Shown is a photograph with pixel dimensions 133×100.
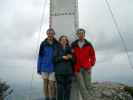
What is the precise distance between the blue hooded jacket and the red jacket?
590 mm

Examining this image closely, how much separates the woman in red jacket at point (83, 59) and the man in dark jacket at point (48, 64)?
1.96 ft

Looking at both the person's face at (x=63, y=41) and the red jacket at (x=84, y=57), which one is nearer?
the person's face at (x=63, y=41)

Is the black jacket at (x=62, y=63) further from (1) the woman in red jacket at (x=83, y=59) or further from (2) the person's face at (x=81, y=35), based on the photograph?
(2) the person's face at (x=81, y=35)

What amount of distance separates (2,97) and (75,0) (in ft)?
19.0

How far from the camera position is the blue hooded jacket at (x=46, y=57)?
10430 mm

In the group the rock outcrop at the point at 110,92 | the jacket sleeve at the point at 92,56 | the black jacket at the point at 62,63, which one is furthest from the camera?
the rock outcrop at the point at 110,92

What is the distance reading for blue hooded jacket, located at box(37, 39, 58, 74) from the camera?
10430 millimetres

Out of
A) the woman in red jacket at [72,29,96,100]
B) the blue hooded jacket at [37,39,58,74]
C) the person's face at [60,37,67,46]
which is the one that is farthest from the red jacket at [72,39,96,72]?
the blue hooded jacket at [37,39,58,74]

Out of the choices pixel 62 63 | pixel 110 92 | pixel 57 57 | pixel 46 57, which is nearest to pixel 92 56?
pixel 62 63

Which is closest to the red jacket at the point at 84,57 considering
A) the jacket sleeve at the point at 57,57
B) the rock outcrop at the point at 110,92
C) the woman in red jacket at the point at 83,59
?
the woman in red jacket at the point at 83,59

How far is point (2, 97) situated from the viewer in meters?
15.6

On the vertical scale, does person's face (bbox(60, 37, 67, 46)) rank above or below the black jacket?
above

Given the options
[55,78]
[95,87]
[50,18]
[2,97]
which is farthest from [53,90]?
[2,97]

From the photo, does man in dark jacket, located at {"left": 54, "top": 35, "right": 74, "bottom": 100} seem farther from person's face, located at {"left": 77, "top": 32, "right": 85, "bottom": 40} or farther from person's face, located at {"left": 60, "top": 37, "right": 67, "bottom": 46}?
person's face, located at {"left": 77, "top": 32, "right": 85, "bottom": 40}
